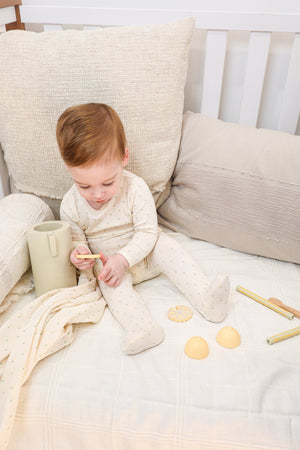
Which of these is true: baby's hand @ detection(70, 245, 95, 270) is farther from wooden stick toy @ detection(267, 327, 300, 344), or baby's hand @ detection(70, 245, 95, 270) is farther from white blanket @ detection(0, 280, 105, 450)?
wooden stick toy @ detection(267, 327, 300, 344)

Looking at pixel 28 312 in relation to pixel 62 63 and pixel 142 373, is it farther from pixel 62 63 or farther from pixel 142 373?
pixel 62 63

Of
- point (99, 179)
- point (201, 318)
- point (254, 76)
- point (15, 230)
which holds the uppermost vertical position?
point (254, 76)

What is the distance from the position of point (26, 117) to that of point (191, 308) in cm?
61

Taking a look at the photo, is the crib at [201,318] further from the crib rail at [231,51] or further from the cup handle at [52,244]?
the cup handle at [52,244]

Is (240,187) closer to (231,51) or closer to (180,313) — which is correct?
(180,313)

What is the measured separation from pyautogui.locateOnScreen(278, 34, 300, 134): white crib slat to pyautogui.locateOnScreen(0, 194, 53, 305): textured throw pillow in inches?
29.0

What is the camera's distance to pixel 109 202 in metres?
0.91

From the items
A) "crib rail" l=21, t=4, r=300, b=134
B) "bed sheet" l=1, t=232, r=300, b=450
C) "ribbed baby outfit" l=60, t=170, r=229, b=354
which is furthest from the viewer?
"crib rail" l=21, t=4, r=300, b=134

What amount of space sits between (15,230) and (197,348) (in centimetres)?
47

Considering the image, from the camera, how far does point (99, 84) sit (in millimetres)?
928

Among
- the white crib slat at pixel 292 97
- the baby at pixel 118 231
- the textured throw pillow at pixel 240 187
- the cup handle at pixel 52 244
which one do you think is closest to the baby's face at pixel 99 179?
the baby at pixel 118 231

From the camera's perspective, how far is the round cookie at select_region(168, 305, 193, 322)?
81 cm

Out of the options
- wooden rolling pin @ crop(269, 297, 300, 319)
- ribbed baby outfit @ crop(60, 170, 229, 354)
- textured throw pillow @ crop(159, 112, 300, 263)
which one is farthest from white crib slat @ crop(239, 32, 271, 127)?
wooden rolling pin @ crop(269, 297, 300, 319)

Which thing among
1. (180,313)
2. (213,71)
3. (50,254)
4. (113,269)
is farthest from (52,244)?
(213,71)
